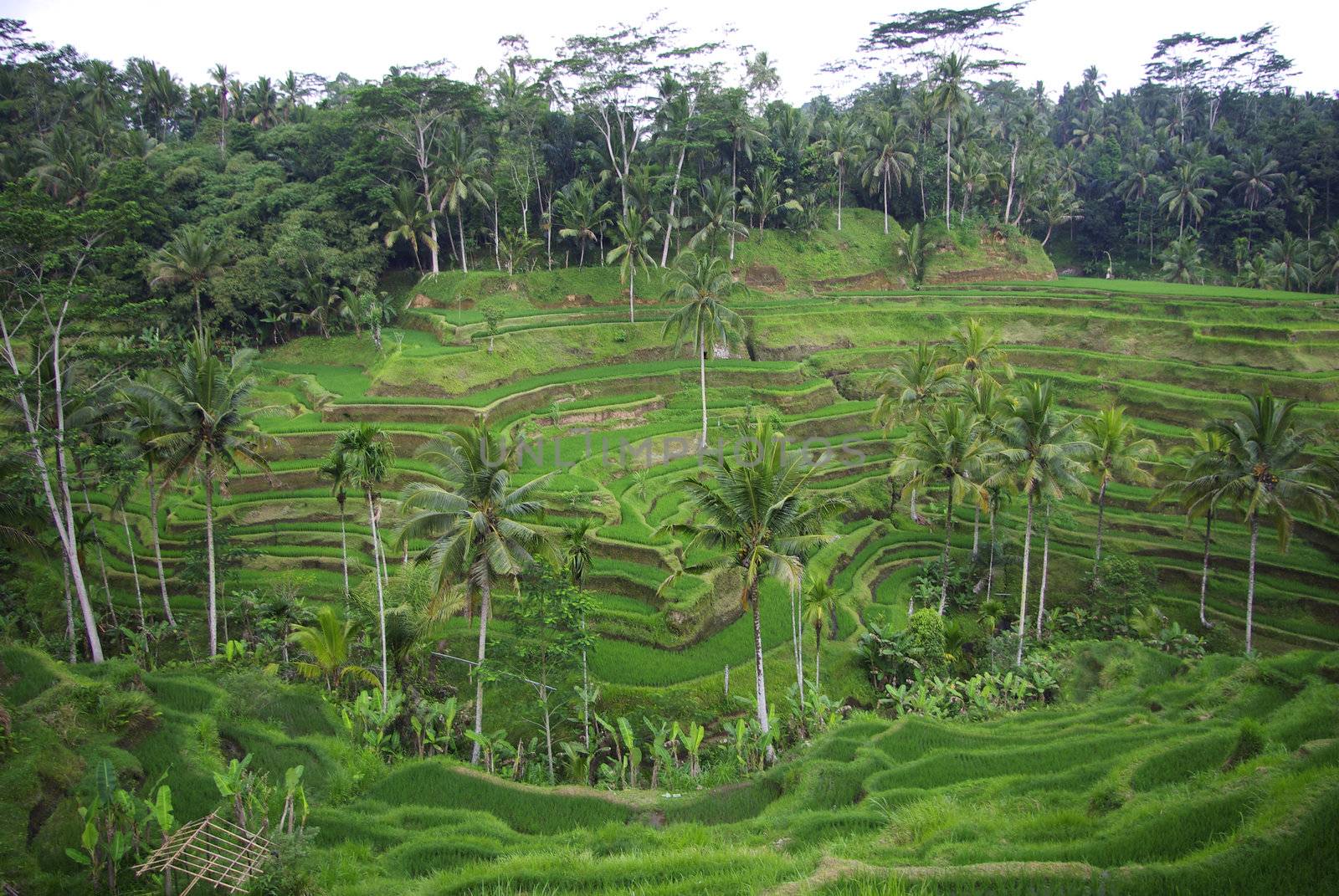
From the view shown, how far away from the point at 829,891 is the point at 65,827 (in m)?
9.32

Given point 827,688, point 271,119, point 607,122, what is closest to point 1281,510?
point 827,688

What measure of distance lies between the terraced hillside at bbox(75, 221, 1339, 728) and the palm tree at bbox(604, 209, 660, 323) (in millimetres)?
1049

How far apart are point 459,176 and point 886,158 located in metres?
28.1

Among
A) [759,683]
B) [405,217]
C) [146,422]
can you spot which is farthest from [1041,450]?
[405,217]

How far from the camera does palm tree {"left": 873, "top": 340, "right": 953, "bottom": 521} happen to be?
2930 cm

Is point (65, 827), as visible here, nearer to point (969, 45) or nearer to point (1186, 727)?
point (1186, 727)

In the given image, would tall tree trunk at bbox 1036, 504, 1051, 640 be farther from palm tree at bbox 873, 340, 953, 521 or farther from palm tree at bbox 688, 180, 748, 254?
palm tree at bbox 688, 180, 748, 254

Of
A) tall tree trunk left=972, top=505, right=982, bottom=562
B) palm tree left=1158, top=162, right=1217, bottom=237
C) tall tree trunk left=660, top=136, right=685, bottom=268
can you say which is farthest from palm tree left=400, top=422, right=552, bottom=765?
palm tree left=1158, top=162, right=1217, bottom=237

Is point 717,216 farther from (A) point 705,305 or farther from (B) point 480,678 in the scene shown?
(B) point 480,678

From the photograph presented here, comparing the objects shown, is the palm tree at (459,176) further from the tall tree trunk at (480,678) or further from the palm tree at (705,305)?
the tall tree trunk at (480,678)

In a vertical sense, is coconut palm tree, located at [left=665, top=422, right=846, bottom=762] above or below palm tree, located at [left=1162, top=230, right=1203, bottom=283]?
below

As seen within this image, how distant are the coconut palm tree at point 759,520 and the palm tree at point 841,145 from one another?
40850 millimetres

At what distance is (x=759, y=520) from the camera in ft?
51.3

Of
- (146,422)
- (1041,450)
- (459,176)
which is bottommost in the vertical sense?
(1041,450)
